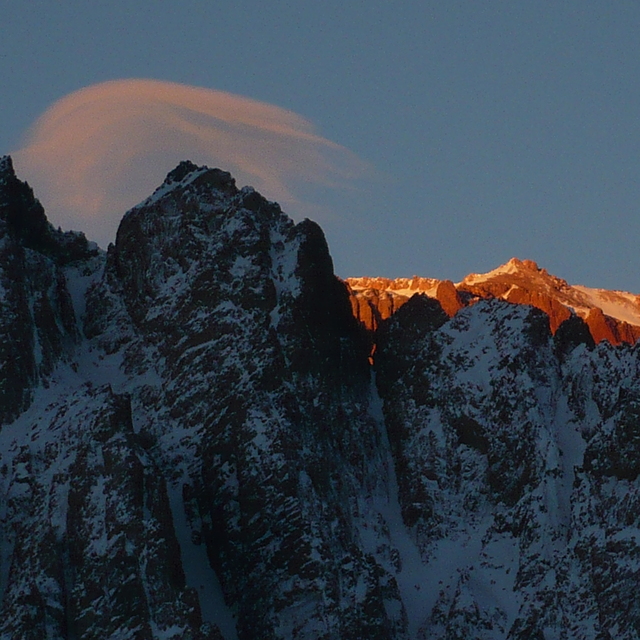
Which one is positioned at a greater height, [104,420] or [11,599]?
[104,420]

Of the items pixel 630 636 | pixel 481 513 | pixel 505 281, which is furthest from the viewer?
pixel 505 281

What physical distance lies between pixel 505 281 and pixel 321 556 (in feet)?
157

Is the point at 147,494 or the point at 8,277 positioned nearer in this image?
the point at 147,494

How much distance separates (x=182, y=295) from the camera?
160500mm

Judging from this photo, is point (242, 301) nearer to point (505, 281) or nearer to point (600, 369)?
point (600, 369)

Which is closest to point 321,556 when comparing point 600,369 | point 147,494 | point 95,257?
point 147,494

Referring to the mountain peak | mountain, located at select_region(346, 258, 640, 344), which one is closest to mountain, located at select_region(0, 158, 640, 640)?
the mountain peak

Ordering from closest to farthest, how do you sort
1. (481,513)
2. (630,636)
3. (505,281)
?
(630,636), (481,513), (505,281)

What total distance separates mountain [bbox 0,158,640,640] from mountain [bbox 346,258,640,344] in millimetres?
8929

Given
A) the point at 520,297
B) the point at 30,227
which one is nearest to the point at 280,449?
the point at 30,227

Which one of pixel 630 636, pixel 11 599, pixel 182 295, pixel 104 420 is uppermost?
pixel 182 295

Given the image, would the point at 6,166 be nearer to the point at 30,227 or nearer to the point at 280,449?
the point at 30,227

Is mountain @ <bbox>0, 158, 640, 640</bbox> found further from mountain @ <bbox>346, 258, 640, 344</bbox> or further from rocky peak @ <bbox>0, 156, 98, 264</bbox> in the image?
mountain @ <bbox>346, 258, 640, 344</bbox>

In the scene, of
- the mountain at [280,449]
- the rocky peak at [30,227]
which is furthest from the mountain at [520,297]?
the rocky peak at [30,227]
